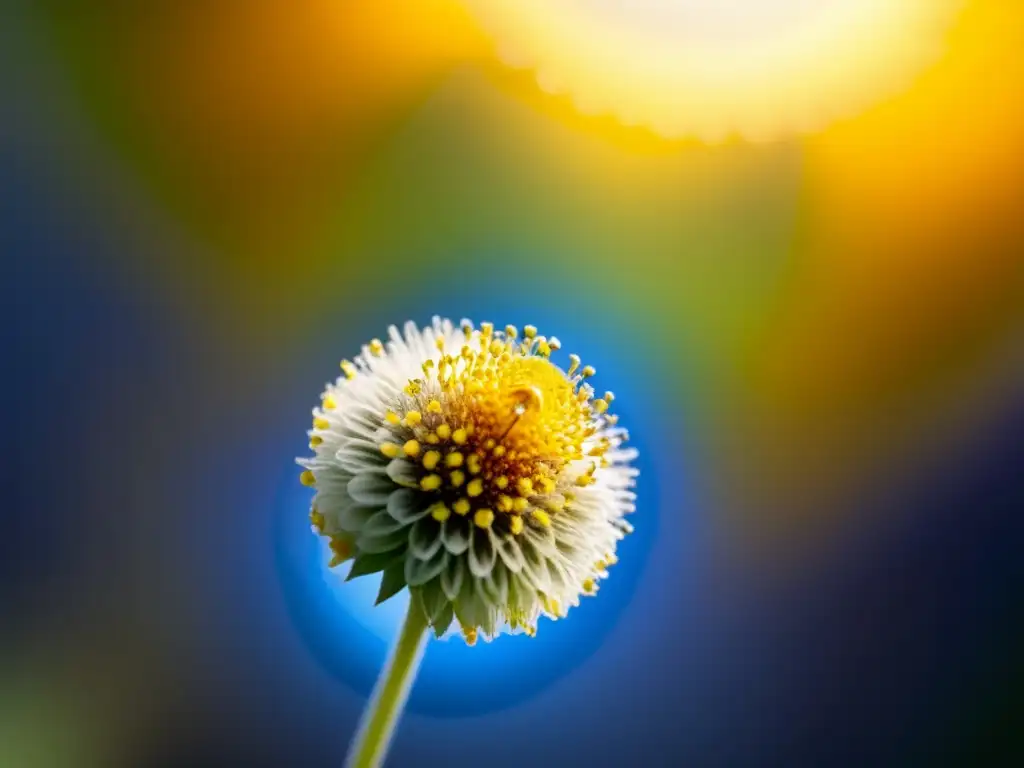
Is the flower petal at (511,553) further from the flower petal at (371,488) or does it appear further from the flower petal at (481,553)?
the flower petal at (371,488)

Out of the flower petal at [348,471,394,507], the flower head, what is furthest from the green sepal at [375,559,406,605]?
the flower petal at [348,471,394,507]

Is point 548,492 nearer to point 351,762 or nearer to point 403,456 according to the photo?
point 403,456

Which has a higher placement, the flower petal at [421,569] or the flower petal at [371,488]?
the flower petal at [371,488]

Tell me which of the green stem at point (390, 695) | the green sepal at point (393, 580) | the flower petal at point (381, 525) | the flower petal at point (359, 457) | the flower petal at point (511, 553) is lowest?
the green stem at point (390, 695)

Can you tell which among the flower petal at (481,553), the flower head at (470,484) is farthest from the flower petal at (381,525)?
the flower petal at (481,553)

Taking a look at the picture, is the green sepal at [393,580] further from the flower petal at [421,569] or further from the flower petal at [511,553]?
the flower petal at [511,553]

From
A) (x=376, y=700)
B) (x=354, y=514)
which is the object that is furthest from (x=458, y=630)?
(x=354, y=514)

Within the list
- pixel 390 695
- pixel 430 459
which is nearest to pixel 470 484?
pixel 430 459

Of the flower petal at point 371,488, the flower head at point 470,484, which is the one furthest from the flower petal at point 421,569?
the flower petal at point 371,488
